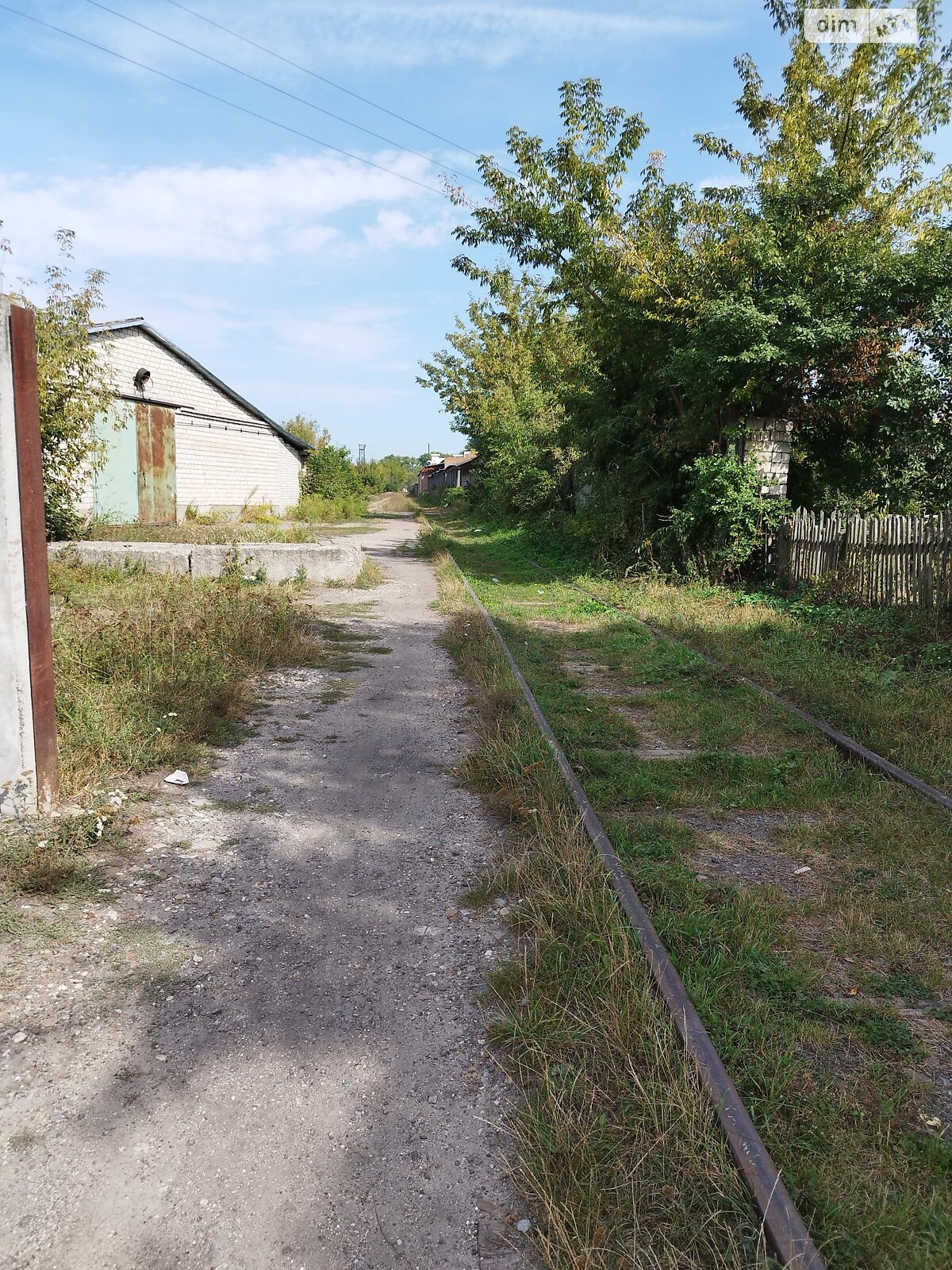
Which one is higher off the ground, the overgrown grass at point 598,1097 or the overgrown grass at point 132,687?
the overgrown grass at point 132,687

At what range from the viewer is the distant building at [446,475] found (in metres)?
75.9

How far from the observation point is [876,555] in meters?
10.2

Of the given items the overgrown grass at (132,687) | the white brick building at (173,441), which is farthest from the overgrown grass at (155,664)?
the white brick building at (173,441)

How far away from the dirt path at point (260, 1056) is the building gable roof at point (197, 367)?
15726 millimetres

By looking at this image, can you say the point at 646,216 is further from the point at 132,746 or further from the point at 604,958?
the point at 604,958

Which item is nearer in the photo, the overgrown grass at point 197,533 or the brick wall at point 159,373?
the overgrown grass at point 197,533

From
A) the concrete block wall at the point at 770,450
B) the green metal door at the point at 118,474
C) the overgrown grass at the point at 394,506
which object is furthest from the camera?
the overgrown grass at the point at 394,506

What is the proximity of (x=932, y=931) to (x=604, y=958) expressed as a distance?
→ 162 centimetres

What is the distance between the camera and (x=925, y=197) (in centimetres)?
1642

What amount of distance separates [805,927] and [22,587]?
4.10 meters

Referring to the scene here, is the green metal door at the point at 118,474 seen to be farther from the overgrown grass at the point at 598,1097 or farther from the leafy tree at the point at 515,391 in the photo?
the overgrown grass at the point at 598,1097

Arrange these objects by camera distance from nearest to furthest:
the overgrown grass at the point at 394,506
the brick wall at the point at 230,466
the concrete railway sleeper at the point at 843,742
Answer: the concrete railway sleeper at the point at 843,742, the brick wall at the point at 230,466, the overgrown grass at the point at 394,506

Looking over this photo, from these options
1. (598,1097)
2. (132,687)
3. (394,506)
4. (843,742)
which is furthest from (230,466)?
(394,506)

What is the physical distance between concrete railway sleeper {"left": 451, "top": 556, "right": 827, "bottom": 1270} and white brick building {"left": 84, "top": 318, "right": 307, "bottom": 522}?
56.4 ft
